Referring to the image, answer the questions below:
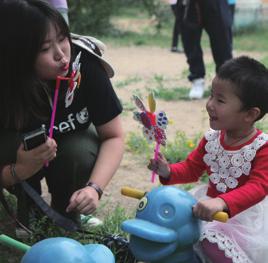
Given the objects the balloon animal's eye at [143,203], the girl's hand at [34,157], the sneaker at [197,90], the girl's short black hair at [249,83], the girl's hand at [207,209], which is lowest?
the sneaker at [197,90]

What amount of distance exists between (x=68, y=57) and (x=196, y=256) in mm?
729

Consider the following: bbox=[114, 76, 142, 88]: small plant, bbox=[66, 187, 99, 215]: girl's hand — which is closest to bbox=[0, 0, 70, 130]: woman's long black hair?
bbox=[66, 187, 99, 215]: girl's hand

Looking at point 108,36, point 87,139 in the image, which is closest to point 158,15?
point 108,36

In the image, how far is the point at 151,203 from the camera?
1532mm

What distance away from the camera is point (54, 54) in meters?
1.64

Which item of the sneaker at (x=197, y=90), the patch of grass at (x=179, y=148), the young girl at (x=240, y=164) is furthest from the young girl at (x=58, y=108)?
the sneaker at (x=197, y=90)

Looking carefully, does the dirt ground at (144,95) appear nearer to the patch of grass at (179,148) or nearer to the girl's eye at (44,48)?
the patch of grass at (179,148)

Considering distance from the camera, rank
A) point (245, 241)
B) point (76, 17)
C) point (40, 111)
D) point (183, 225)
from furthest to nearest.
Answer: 1. point (76, 17)
2. point (40, 111)
3. point (245, 241)
4. point (183, 225)

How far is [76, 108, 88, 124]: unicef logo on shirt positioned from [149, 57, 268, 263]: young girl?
0.33 metres

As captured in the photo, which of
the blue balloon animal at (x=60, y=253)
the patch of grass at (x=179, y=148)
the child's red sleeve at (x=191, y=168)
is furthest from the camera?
the patch of grass at (x=179, y=148)

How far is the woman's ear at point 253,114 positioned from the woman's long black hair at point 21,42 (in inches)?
24.0

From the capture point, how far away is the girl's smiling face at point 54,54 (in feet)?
5.34

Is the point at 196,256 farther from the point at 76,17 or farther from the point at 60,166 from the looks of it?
the point at 76,17

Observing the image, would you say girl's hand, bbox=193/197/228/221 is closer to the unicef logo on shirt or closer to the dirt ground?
the unicef logo on shirt
